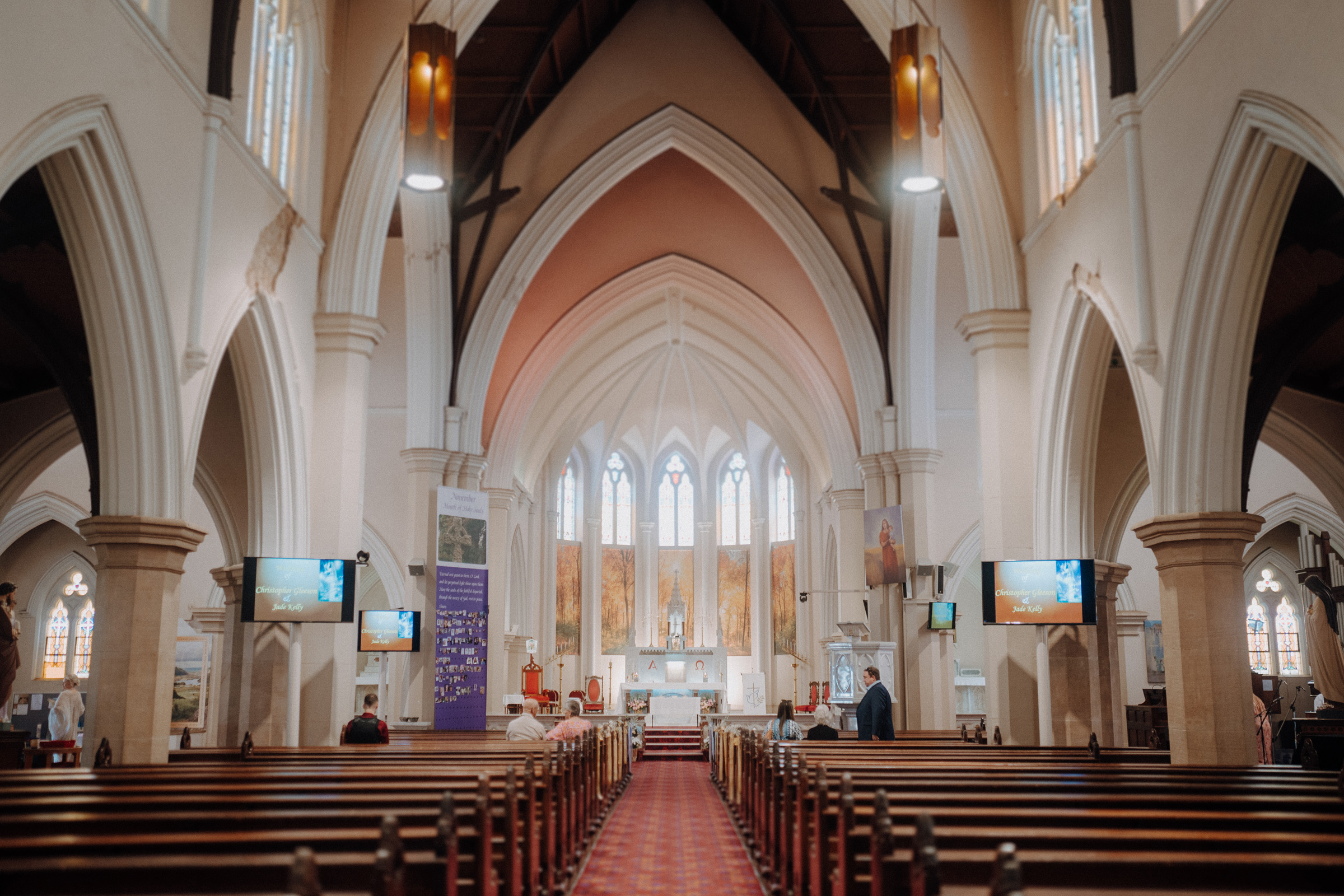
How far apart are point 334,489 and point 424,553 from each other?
15.4 ft

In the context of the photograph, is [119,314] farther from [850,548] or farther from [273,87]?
[850,548]

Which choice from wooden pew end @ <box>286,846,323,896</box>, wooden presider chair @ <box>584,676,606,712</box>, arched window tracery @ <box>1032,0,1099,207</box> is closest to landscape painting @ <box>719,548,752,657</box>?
wooden presider chair @ <box>584,676,606,712</box>

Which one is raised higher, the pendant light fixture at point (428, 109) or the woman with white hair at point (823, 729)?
the pendant light fixture at point (428, 109)

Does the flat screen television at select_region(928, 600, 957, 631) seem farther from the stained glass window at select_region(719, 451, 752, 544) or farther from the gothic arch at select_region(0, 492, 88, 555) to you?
the stained glass window at select_region(719, 451, 752, 544)

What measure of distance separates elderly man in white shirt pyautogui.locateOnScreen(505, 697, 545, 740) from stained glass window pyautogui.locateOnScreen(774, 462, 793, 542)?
19186 millimetres

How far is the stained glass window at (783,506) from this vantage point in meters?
29.7

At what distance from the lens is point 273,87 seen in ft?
35.5

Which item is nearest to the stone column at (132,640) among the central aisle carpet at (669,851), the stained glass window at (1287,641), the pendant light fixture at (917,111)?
the central aisle carpet at (669,851)

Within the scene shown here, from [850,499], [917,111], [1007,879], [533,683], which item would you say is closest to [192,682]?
[533,683]

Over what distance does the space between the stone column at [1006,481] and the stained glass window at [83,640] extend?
57.8ft

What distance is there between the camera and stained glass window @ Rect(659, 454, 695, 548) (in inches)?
1246

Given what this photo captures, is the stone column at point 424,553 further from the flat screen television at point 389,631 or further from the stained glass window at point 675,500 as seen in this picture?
the stained glass window at point 675,500

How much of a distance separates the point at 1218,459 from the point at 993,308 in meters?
3.72

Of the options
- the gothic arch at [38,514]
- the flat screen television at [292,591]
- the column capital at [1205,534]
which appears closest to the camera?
the column capital at [1205,534]
